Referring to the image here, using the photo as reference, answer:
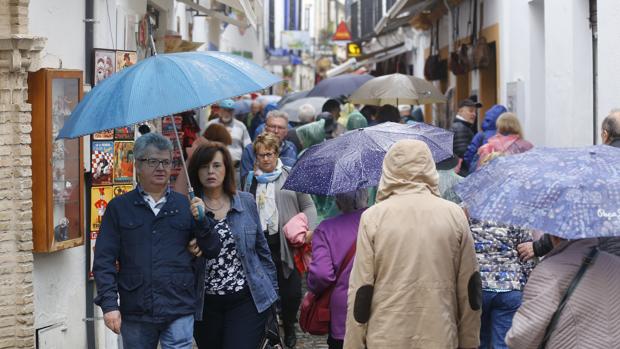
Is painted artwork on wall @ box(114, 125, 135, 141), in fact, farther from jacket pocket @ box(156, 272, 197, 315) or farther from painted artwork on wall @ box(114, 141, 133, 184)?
jacket pocket @ box(156, 272, 197, 315)

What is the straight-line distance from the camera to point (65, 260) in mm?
7750

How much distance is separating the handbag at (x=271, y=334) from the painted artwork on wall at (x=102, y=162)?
203 cm

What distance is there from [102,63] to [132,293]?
2.85 metres

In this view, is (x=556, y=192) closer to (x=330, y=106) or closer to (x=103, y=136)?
(x=103, y=136)

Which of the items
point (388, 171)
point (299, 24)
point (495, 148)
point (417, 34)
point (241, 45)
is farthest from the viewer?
point (299, 24)

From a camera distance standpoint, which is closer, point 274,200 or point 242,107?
point 274,200

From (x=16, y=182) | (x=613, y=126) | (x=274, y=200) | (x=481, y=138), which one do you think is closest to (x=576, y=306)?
(x=613, y=126)

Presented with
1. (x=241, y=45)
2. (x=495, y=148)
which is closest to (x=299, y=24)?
(x=241, y=45)

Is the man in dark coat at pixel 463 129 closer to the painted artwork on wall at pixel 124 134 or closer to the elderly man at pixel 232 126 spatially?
the elderly man at pixel 232 126

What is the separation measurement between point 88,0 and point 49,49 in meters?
0.85

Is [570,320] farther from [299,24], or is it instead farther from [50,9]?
[299,24]

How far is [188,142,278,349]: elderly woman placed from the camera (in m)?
6.46

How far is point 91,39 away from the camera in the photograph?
27.1 ft

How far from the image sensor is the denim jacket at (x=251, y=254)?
21.3 ft
